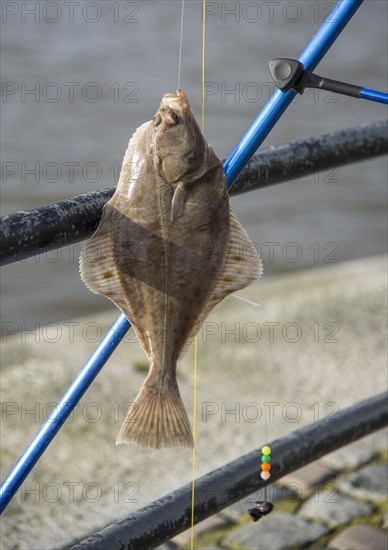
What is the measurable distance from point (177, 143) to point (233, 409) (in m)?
2.36

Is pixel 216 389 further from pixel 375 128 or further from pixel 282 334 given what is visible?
pixel 375 128

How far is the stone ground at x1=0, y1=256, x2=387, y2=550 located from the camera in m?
3.25

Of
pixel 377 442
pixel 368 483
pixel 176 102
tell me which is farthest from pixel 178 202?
pixel 377 442

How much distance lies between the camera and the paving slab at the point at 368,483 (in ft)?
11.3

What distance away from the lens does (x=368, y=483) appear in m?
3.52

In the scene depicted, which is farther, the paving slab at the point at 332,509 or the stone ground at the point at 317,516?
the paving slab at the point at 332,509

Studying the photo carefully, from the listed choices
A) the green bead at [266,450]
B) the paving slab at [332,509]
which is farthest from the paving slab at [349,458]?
the green bead at [266,450]

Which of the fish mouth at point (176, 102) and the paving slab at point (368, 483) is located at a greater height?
the fish mouth at point (176, 102)

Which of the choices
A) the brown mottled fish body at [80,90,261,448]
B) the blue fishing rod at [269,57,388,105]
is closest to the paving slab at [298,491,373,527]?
the brown mottled fish body at [80,90,261,448]

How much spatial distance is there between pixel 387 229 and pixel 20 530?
565 cm

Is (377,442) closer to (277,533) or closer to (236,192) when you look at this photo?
(277,533)

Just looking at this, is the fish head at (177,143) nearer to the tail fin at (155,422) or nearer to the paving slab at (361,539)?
the tail fin at (155,422)

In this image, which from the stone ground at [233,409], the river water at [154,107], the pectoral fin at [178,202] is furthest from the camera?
the river water at [154,107]

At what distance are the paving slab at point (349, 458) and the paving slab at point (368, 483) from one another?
1.7 inches
